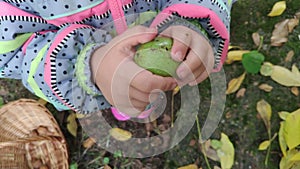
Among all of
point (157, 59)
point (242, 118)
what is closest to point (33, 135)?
point (242, 118)

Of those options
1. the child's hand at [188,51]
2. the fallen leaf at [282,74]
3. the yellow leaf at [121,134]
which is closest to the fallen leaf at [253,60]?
the fallen leaf at [282,74]

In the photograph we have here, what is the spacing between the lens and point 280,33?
4.75ft

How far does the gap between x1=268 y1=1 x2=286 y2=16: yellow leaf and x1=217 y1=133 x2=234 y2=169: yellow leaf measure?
1.36 feet

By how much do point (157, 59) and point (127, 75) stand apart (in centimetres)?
5

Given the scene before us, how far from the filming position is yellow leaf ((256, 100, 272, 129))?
54.8 inches

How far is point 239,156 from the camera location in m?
1.38

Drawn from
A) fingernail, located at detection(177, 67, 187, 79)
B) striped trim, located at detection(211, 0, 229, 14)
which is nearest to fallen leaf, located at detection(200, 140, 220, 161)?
striped trim, located at detection(211, 0, 229, 14)

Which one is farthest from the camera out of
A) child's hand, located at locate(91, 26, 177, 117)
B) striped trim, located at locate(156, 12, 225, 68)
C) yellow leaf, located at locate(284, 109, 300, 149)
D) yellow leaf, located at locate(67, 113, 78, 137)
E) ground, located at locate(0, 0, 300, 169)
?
yellow leaf, located at locate(67, 113, 78, 137)

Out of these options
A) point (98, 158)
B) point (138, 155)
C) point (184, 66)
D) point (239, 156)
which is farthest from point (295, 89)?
point (184, 66)

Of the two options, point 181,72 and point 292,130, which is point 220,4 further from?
point 292,130

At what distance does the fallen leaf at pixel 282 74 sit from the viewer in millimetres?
1395

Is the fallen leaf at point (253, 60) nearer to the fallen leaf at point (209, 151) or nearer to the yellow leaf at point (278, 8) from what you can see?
the yellow leaf at point (278, 8)

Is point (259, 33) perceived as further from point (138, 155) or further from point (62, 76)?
point (62, 76)

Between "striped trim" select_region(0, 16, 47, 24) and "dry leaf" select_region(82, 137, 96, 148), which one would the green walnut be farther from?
"dry leaf" select_region(82, 137, 96, 148)
